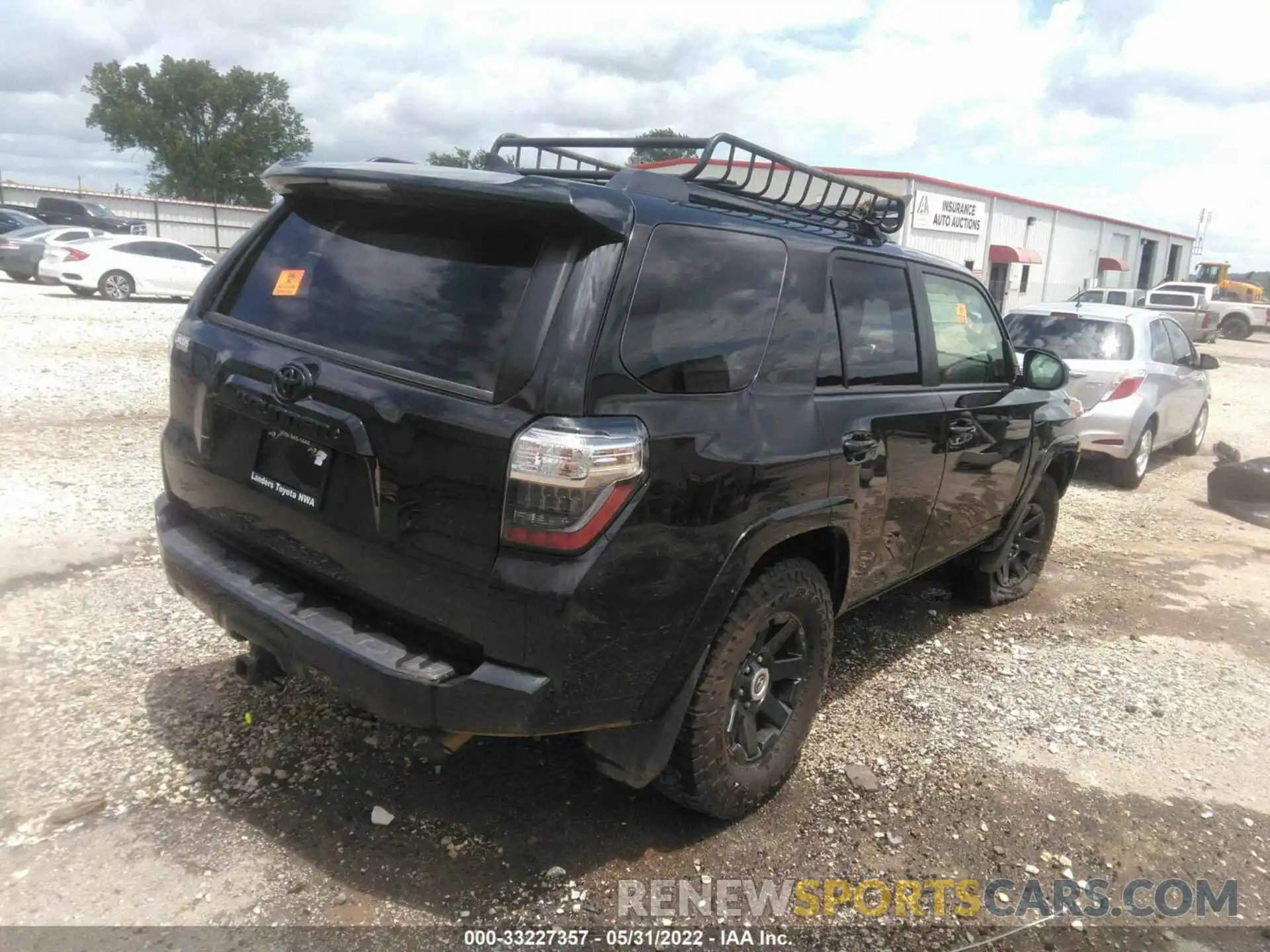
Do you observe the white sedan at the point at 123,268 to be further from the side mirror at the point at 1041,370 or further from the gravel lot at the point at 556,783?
the side mirror at the point at 1041,370

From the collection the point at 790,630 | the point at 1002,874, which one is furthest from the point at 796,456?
the point at 1002,874

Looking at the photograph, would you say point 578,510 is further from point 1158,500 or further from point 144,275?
point 144,275

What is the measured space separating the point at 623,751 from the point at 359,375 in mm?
1277

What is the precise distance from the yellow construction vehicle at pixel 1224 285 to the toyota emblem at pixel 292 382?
4170 cm

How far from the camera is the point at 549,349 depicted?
2283mm

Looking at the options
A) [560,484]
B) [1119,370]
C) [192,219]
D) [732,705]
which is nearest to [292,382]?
[560,484]

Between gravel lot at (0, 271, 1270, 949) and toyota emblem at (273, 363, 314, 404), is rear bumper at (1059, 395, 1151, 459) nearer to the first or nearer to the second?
gravel lot at (0, 271, 1270, 949)

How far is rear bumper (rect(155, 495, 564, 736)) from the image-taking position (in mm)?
2297

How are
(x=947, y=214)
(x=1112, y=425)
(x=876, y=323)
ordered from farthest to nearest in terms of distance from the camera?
1. (x=947, y=214)
2. (x=1112, y=425)
3. (x=876, y=323)

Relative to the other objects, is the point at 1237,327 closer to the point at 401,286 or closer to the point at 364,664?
the point at 401,286

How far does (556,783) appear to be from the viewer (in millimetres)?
3217

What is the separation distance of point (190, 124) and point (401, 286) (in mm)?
80208

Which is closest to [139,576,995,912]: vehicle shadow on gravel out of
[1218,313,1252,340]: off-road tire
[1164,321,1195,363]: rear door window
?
[1164,321,1195,363]: rear door window

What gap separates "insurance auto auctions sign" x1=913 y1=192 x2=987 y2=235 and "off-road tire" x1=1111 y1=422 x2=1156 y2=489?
20508mm
